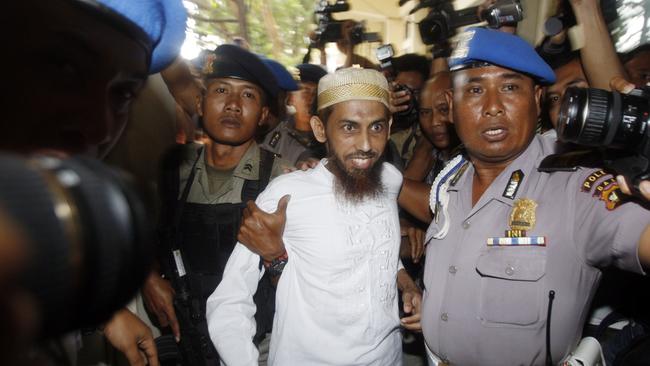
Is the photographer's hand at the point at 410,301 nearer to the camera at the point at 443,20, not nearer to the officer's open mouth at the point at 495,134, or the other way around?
the officer's open mouth at the point at 495,134

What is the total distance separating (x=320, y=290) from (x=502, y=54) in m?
1.45

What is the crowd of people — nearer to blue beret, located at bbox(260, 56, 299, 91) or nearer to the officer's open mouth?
the officer's open mouth

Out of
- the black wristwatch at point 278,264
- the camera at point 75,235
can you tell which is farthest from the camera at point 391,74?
the camera at point 75,235

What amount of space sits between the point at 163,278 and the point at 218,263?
1.67 ft

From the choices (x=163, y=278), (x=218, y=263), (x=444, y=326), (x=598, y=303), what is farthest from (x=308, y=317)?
(x=598, y=303)

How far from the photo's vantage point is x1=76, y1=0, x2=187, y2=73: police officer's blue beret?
1196 millimetres

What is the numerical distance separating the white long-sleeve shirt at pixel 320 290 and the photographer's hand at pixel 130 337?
36 cm

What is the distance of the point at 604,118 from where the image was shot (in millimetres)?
1337

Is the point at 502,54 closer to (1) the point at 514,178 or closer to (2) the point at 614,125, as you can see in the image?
(1) the point at 514,178

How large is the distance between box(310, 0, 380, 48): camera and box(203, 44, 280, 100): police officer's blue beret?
2.13 m

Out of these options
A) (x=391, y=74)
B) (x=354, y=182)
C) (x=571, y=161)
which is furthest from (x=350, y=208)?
(x=391, y=74)

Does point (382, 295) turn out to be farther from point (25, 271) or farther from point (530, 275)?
point (25, 271)

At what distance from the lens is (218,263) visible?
260cm

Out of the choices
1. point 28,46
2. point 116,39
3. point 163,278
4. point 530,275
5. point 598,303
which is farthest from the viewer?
point 163,278
